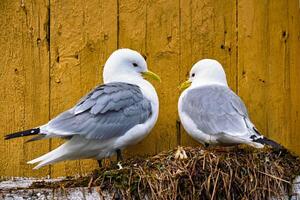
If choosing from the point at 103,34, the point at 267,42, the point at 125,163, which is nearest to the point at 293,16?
the point at 267,42

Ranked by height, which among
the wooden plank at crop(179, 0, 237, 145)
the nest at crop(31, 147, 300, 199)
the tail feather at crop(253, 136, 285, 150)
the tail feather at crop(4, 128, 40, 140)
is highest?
the wooden plank at crop(179, 0, 237, 145)

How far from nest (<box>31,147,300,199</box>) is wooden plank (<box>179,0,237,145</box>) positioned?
0.82 m

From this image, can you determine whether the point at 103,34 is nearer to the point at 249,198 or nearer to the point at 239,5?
the point at 239,5

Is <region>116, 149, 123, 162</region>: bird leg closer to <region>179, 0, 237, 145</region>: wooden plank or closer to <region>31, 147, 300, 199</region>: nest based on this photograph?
<region>31, 147, 300, 199</region>: nest

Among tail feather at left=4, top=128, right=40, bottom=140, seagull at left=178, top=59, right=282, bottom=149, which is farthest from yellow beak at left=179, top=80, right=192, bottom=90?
tail feather at left=4, top=128, right=40, bottom=140

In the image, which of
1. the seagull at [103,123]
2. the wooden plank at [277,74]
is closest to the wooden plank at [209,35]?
the wooden plank at [277,74]

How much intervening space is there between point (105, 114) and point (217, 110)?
0.52 metres

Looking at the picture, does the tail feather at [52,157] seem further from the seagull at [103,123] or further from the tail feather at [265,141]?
the tail feather at [265,141]

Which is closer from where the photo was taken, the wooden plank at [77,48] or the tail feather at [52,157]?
the tail feather at [52,157]

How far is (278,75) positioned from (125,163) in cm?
103

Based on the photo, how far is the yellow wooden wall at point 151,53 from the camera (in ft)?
16.1

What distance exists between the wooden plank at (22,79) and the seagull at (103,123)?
0.62ft

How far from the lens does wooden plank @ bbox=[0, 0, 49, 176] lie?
487cm

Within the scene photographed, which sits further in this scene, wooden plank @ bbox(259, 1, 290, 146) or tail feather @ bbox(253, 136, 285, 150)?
wooden plank @ bbox(259, 1, 290, 146)
